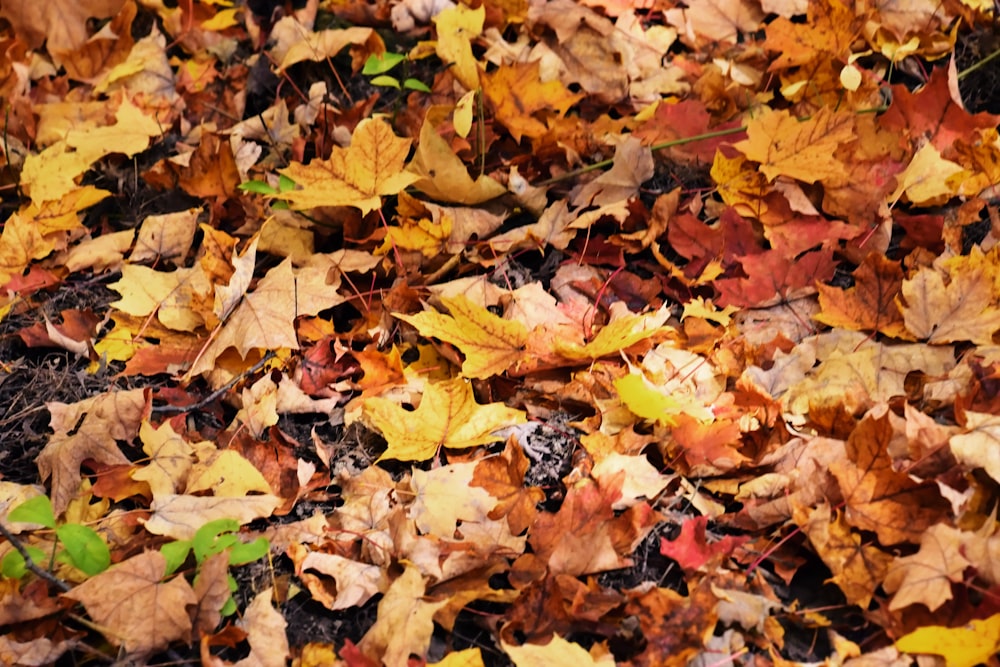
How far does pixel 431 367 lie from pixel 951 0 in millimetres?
1883

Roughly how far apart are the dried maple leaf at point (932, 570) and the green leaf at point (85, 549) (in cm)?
141

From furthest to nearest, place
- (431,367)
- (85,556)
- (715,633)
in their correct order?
(431,367)
(85,556)
(715,633)

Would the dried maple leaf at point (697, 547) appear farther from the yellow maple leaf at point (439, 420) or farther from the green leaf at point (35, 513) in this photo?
the green leaf at point (35, 513)

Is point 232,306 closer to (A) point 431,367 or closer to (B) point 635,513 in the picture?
(A) point 431,367

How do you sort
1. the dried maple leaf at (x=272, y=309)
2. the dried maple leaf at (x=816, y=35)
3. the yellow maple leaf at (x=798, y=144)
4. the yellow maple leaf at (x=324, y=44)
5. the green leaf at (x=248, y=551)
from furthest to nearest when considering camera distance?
the yellow maple leaf at (x=324, y=44)
the dried maple leaf at (x=816, y=35)
the yellow maple leaf at (x=798, y=144)
the dried maple leaf at (x=272, y=309)
the green leaf at (x=248, y=551)

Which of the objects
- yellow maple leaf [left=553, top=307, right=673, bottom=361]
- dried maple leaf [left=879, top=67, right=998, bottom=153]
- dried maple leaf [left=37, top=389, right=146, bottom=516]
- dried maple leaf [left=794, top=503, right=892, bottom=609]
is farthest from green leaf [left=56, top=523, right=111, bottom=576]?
dried maple leaf [left=879, top=67, right=998, bottom=153]

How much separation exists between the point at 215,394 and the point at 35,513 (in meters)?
0.48

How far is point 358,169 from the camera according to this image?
7.12 ft

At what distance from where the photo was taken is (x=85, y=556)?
1.63 meters

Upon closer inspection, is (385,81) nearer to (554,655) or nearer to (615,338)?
(615,338)

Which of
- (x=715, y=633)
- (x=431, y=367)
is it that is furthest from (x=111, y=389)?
(x=715, y=633)

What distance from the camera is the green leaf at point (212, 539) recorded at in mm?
1637

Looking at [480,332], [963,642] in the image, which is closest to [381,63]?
[480,332]

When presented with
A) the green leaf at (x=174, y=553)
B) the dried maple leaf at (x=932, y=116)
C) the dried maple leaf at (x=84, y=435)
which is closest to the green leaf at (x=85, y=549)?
the green leaf at (x=174, y=553)
